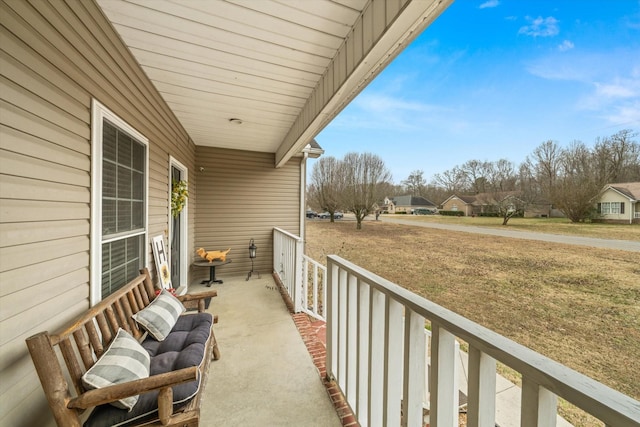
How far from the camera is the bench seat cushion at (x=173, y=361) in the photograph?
47.9 inches

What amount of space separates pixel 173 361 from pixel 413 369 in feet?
4.92

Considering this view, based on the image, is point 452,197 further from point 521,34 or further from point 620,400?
point 620,400

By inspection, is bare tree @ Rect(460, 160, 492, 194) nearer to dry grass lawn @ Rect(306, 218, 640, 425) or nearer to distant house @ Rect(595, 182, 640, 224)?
dry grass lawn @ Rect(306, 218, 640, 425)

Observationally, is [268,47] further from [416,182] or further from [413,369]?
[416,182]

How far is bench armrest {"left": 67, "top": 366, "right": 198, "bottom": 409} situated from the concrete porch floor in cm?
73

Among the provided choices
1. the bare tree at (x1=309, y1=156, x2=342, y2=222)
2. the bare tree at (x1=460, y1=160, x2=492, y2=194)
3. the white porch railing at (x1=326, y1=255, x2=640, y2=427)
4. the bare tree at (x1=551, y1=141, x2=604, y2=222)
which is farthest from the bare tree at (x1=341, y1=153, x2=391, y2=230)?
the white porch railing at (x1=326, y1=255, x2=640, y2=427)

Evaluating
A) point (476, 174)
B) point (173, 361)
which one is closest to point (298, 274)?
point (173, 361)

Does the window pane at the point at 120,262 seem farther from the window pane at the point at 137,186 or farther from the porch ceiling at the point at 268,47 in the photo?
the porch ceiling at the point at 268,47

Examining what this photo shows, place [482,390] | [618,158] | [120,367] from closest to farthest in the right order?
[482,390] → [120,367] → [618,158]

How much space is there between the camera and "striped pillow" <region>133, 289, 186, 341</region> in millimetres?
1853

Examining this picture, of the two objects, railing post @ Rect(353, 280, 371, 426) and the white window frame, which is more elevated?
the white window frame

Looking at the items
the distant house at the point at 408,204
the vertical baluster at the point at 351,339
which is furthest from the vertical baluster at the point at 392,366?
the distant house at the point at 408,204

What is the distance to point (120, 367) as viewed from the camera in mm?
1303

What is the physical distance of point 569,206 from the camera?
6.76 metres
